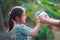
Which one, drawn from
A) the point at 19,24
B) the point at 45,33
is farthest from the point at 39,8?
the point at 45,33

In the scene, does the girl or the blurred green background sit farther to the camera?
the blurred green background

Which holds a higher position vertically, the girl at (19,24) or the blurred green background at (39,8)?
the blurred green background at (39,8)

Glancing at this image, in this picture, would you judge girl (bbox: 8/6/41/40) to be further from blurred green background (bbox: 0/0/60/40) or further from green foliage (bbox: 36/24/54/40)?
green foliage (bbox: 36/24/54/40)

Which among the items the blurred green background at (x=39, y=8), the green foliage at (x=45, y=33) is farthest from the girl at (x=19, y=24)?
the green foliage at (x=45, y=33)

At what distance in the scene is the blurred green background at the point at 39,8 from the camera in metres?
4.18

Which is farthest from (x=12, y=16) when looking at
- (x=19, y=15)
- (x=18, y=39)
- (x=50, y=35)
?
(x=50, y=35)

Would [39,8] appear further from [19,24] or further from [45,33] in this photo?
[45,33]

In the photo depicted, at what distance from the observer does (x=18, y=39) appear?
2680 mm

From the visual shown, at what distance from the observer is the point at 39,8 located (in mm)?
5387

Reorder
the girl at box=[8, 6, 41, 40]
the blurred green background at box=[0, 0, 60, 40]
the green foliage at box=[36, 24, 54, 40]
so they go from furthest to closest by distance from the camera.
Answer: the green foliage at box=[36, 24, 54, 40] < the blurred green background at box=[0, 0, 60, 40] < the girl at box=[8, 6, 41, 40]

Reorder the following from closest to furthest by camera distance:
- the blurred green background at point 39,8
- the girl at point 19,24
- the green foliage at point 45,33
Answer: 1. the girl at point 19,24
2. the blurred green background at point 39,8
3. the green foliage at point 45,33

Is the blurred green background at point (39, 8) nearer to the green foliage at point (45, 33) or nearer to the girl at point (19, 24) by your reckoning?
the green foliage at point (45, 33)

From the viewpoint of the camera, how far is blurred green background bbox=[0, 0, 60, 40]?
4180 mm

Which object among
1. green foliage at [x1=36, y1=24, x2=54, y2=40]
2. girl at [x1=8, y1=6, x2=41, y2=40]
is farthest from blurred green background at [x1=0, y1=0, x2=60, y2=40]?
girl at [x1=8, y1=6, x2=41, y2=40]
